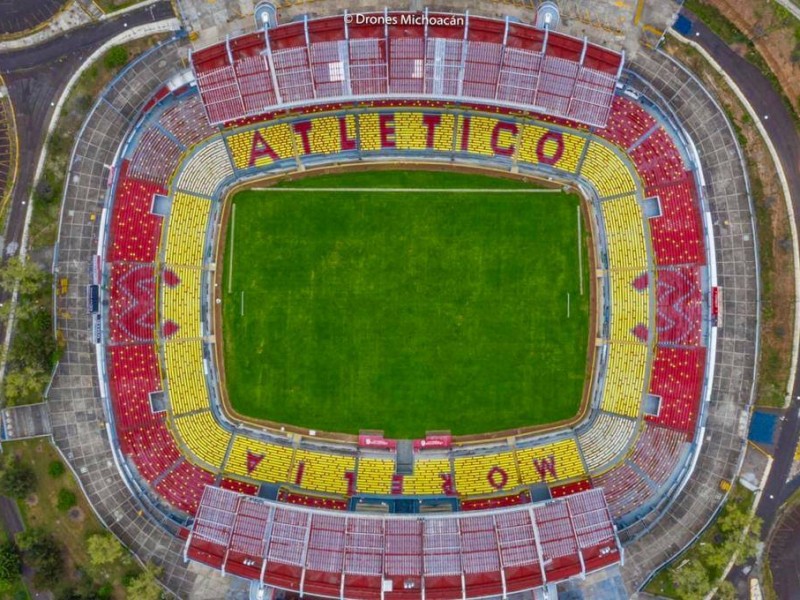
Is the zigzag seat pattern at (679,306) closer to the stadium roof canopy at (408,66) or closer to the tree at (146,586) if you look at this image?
the stadium roof canopy at (408,66)

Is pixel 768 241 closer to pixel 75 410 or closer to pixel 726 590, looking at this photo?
pixel 726 590

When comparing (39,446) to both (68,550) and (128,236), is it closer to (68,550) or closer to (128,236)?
(68,550)

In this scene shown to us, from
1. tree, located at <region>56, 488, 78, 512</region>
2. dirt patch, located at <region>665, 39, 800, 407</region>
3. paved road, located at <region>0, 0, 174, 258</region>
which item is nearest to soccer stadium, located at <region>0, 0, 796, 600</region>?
dirt patch, located at <region>665, 39, 800, 407</region>

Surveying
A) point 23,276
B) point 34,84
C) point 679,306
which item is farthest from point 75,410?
point 679,306

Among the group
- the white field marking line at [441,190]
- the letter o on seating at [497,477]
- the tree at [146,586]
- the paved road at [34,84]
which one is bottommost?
the tree at [146,586]

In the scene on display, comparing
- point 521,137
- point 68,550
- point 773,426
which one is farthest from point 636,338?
point 68,550

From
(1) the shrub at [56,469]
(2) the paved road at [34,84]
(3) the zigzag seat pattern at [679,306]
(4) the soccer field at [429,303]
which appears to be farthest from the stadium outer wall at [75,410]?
(3) the zigzag seat pattern at [679,306]
